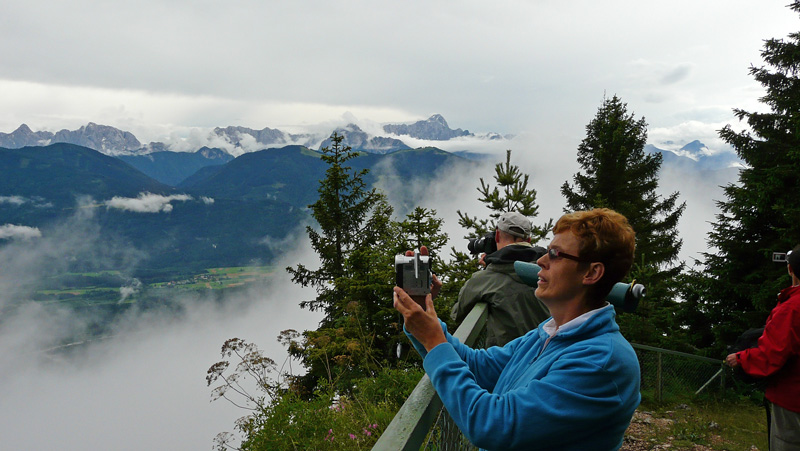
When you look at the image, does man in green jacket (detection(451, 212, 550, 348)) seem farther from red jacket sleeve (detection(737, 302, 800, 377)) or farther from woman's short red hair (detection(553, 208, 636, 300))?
woman's short red hair (detection(553, 208, 636, 300))

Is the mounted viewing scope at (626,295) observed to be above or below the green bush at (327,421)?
above

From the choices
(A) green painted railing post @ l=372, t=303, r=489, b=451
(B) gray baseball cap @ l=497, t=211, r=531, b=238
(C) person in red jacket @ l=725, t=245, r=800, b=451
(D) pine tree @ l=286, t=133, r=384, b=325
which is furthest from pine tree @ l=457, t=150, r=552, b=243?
(D) pine tree @ l=286, t=133, r=384, b=325

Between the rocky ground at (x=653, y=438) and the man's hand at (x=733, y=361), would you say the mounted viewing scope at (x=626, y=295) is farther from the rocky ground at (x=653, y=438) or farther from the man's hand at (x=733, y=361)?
the rocky ground at (x=653, y=438)

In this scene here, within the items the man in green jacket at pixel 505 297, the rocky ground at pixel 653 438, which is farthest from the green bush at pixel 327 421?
the rocky ground at pixel 653 438

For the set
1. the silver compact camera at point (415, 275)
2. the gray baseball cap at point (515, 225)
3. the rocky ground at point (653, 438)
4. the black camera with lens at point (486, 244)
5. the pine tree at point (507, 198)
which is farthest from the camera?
the pine tree at point (507, 198)

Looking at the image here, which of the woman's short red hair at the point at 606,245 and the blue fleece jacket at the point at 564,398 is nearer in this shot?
the blue fleece jacket at the point at 564,398

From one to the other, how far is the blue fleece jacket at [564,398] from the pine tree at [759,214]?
9.26m

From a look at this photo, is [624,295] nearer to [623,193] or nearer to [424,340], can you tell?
[424,340]

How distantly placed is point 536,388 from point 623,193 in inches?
858

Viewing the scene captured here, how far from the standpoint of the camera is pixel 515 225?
366 centimetres

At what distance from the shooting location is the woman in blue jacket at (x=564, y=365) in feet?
4.43

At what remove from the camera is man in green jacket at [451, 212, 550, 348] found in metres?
3.29

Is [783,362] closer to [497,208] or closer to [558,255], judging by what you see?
[558,255]

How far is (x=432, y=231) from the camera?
15.3 m
